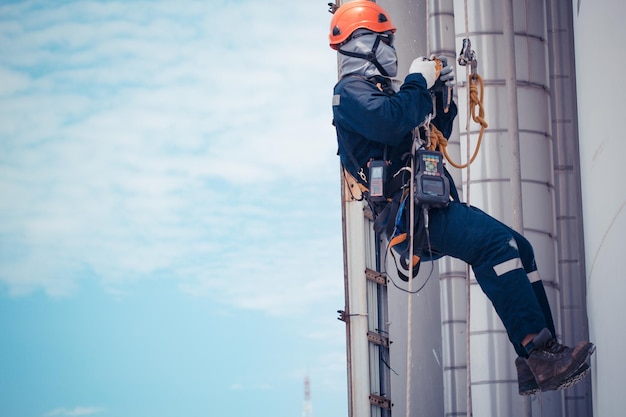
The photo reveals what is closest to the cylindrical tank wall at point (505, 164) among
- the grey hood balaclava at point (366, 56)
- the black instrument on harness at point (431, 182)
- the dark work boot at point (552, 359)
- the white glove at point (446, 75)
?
the white glove at point (446, 75)

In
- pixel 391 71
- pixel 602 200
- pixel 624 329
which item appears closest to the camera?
pixel 624 329

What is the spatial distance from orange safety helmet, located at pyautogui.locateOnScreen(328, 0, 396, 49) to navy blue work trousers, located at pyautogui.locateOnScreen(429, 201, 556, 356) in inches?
49.1

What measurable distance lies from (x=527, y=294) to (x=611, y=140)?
43.9 inches

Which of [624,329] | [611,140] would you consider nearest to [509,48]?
[611,140]

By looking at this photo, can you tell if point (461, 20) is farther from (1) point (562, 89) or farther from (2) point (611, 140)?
(2) point (611, 140)

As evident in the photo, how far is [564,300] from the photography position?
10.8 meters

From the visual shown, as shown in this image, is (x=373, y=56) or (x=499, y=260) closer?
(x=499, y=260)

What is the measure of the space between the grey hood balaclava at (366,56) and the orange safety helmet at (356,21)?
4 centimetres

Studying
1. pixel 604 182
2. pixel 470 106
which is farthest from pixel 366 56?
pixel 604 182

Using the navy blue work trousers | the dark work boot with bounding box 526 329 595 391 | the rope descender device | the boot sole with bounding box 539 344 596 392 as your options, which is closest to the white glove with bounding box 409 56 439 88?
the rope descender device

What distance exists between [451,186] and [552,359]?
4.24 feet

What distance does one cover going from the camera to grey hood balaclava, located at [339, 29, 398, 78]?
21.2 feet

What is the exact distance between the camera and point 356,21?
6.55 metres

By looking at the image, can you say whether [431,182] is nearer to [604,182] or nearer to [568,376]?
[604,182]
